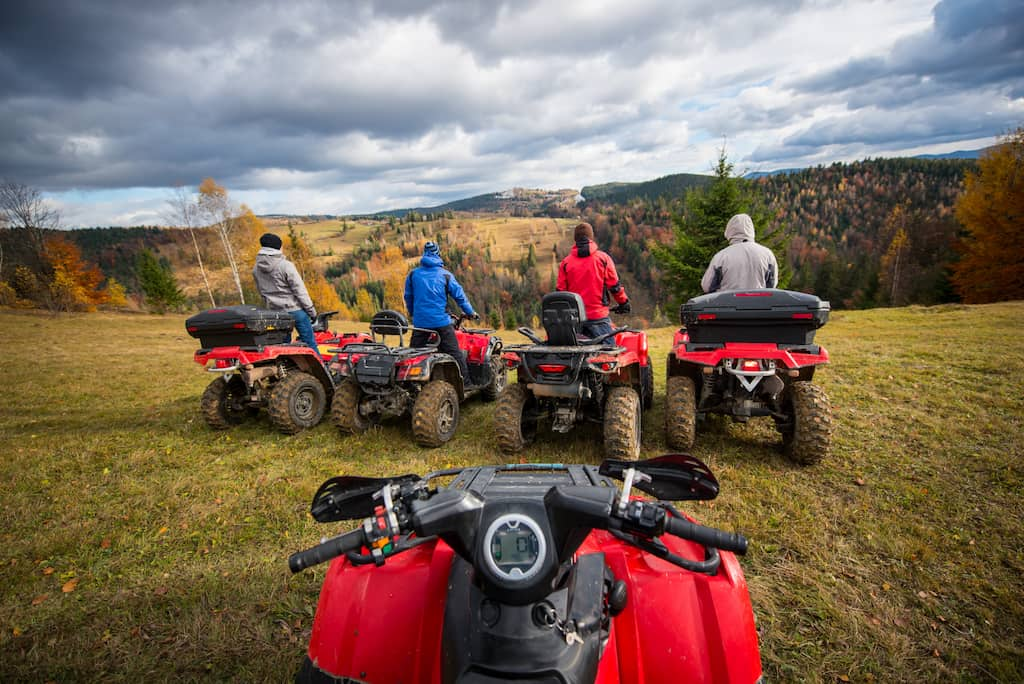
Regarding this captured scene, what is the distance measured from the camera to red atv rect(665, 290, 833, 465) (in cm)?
388

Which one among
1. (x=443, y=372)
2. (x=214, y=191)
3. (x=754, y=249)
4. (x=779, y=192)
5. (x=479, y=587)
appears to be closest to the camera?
(x=479, y=587)

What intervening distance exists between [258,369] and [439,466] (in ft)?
9.35

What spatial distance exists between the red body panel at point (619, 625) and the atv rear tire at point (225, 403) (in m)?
5.40

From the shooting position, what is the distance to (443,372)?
588 cm

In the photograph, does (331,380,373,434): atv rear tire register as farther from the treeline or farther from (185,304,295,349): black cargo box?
the treeline

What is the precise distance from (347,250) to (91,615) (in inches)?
5054

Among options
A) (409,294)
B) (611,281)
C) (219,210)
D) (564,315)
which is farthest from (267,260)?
(219,210)

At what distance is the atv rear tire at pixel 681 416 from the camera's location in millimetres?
4406

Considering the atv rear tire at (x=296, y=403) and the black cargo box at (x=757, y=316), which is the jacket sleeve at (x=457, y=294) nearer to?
the atv rear tire at (x=296, y=403)

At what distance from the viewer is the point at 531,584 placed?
109 centimetres

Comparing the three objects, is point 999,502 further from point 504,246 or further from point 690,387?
point 504,246

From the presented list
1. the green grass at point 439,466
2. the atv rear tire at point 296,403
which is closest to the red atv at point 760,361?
the green grass at point 439,466

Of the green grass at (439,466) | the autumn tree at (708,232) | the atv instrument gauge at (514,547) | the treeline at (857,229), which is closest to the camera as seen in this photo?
the atv instrument gauge at (514,547)

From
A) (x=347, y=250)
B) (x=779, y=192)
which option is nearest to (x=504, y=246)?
(x=347, y=250)
